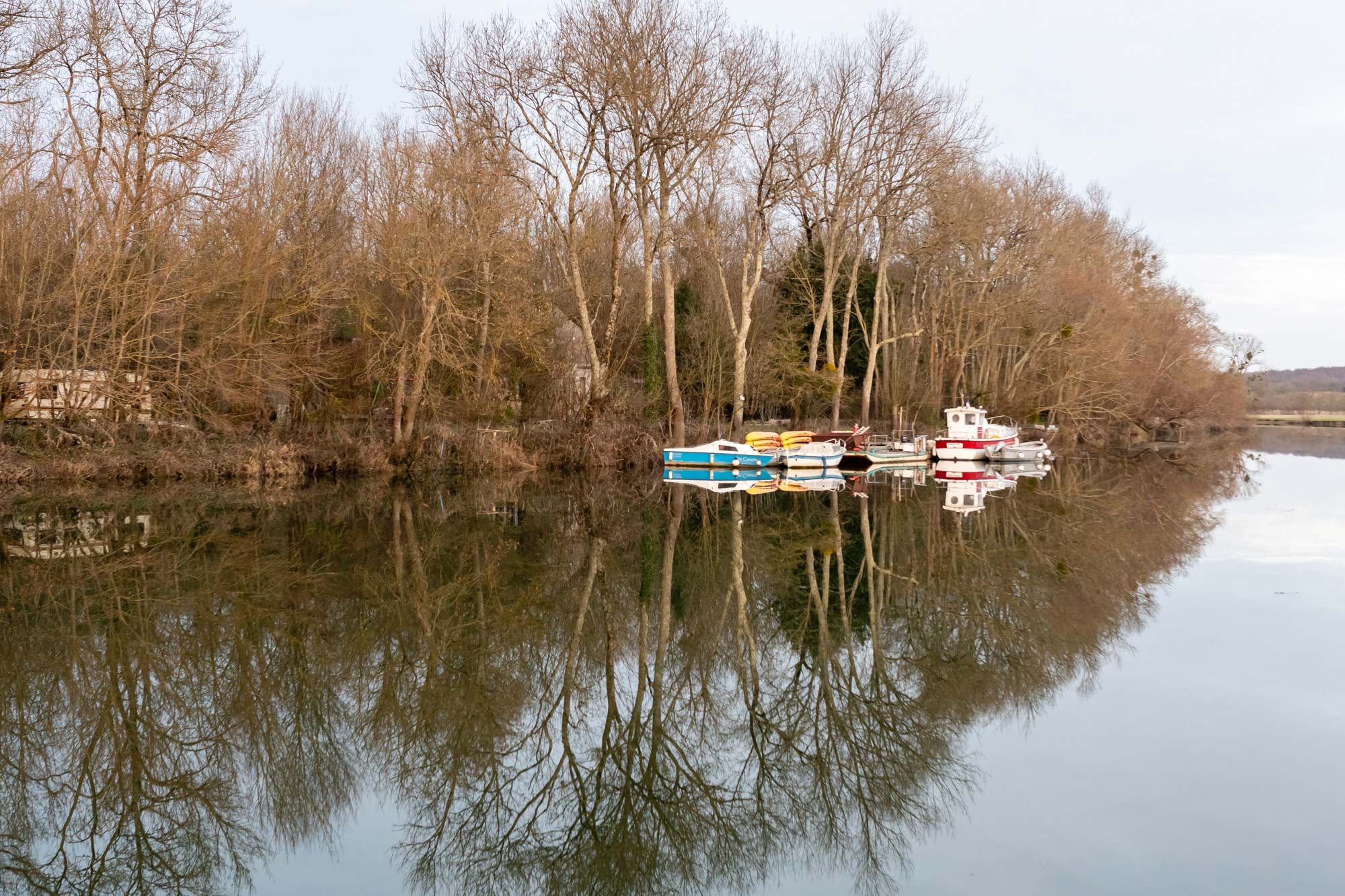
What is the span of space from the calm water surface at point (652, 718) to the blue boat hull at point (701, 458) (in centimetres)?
1459

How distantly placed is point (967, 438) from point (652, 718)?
102 feet

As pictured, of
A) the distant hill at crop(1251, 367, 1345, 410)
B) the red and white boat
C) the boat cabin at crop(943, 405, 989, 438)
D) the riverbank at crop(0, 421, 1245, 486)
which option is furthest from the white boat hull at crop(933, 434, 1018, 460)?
the distant hill at crop(1251, 367, 1345, 410)

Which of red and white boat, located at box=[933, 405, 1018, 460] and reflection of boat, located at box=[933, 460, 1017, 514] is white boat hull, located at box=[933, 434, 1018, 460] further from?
reflection of boat, located at box=[933, 460, 1017, 514]

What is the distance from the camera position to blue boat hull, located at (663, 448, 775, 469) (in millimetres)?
30797

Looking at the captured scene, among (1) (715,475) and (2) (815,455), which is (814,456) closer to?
(2) (815,455)

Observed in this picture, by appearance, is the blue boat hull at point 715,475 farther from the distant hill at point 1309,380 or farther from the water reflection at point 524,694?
the distant hill at point 1309,380

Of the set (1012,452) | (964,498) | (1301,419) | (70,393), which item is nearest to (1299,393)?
(1301,419)

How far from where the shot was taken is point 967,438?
37031 millimetres

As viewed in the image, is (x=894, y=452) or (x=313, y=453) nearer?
(x=313, y=453)

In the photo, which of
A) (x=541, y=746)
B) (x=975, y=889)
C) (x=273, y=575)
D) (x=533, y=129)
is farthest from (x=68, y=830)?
(x=533, y=129)

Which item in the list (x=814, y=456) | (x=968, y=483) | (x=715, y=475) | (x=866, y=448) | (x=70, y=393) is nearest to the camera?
(x=70, y=393)

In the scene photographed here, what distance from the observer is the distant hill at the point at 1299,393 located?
3297 inches

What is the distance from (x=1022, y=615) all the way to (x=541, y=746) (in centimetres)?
654

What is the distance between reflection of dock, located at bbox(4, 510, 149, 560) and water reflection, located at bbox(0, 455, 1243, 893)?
0.32 m
